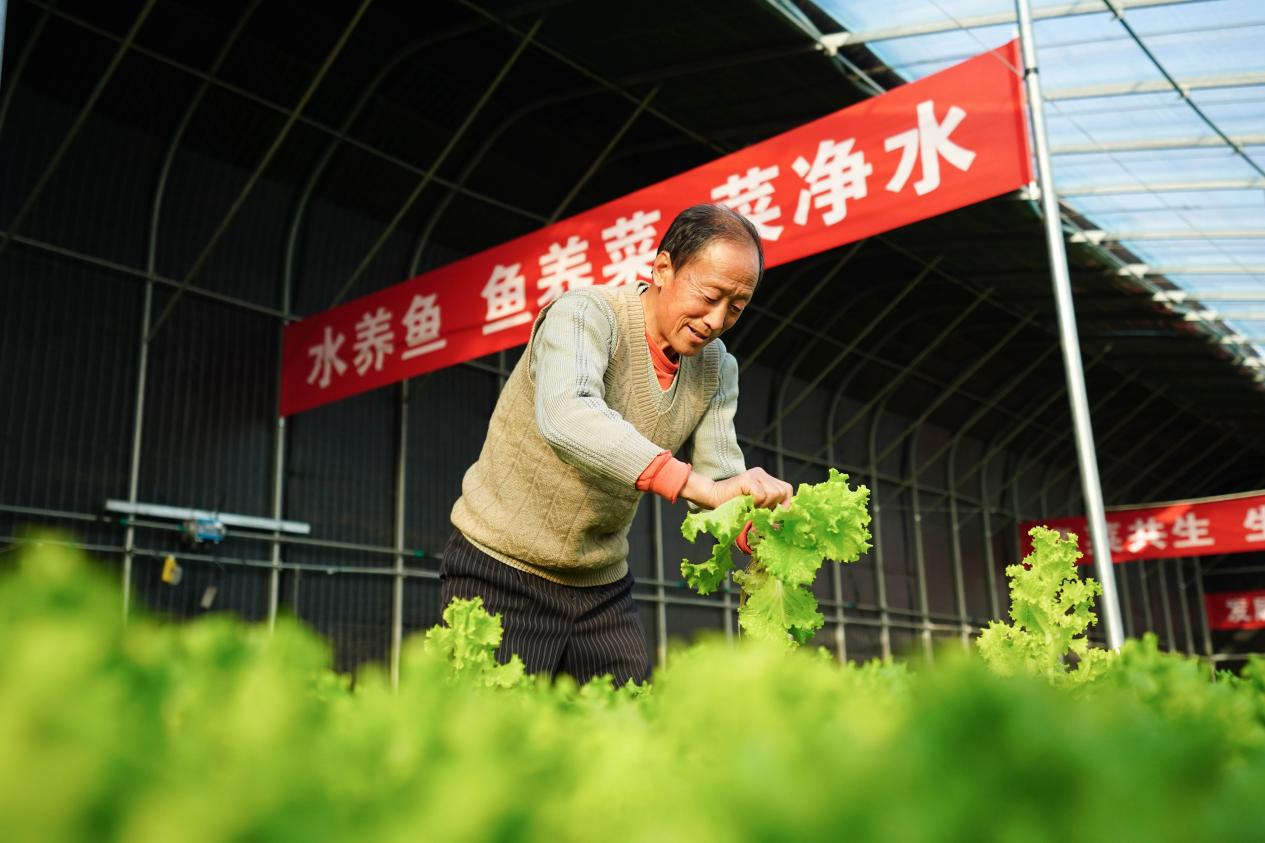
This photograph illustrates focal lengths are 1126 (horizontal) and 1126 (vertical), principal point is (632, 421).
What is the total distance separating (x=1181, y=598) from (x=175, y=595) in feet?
88.7

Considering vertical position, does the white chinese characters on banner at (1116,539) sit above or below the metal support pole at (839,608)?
above

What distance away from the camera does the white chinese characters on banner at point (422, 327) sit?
380 inches

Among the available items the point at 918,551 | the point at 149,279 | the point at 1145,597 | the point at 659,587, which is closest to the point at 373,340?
the point at 149,279

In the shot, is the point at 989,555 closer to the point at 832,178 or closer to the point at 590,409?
the point at 832,178

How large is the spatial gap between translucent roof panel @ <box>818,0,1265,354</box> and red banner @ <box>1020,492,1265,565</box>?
583 cm

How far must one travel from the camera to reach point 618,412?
2.15m

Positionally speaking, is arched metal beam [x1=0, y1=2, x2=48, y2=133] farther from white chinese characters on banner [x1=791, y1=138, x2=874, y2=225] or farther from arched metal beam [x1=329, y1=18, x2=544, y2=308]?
white chinese characters on banner [x1=791, y1=138, x2=874, y2=225]

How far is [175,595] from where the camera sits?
10.8m

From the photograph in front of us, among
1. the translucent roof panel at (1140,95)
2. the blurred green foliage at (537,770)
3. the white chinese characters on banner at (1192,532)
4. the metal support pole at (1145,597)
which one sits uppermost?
the translucent roof panel at (1140,95)

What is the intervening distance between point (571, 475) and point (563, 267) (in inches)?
254

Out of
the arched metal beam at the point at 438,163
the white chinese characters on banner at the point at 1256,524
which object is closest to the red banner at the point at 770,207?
the arched metal beam at the point at 438,163

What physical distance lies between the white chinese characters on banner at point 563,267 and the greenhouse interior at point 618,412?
0.04 m

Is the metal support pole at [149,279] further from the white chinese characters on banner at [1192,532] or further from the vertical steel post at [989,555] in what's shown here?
the white chinese characters on banner at [1192,532]

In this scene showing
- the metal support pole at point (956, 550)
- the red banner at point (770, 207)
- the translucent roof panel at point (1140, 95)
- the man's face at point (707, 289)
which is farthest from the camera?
the metal support pole at point (956, 550)
